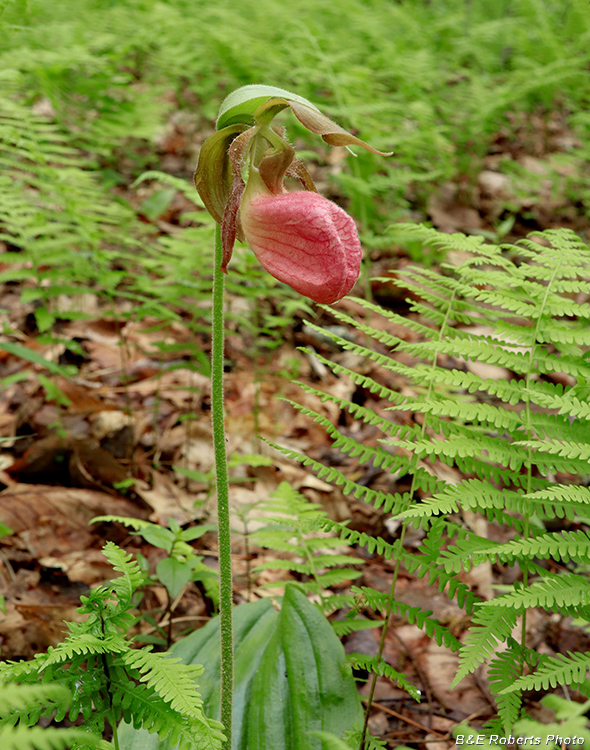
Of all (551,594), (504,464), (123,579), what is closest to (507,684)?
(551,594)

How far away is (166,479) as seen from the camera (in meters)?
2.70

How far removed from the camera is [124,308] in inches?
142

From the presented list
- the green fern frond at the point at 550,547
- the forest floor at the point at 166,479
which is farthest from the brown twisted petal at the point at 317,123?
the green fern frond at the point at 550,547

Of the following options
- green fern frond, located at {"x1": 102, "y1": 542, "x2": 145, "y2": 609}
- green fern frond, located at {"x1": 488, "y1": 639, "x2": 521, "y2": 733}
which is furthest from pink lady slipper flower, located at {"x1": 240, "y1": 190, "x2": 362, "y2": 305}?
green fern frond, located at {"x1": 488, "y1": 639, "x2": 521, "y2": 733}

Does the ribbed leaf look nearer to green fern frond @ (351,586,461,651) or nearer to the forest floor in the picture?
green fern frond @ (351,586,461,651)

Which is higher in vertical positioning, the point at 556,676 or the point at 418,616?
the point at 556,676

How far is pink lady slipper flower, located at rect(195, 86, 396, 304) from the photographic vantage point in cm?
113

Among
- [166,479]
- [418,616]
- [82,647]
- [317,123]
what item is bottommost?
[166,479]

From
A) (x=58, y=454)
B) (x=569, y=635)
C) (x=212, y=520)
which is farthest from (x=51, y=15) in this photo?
(x=569, y=635)

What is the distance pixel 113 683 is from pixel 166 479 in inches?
63.2

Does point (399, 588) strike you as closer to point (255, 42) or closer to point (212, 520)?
point (212, 520)

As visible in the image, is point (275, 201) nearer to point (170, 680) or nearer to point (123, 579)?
point (123, 579)

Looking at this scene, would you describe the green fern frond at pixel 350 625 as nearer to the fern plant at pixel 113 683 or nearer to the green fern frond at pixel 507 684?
the green fern frond at pixel 507 684

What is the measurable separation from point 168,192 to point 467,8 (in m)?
6.10
